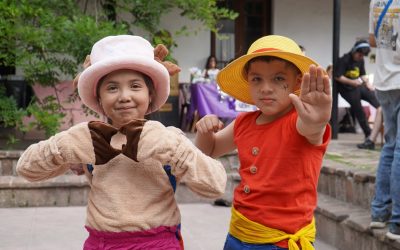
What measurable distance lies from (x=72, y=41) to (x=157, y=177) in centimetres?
511

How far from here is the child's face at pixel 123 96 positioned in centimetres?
224

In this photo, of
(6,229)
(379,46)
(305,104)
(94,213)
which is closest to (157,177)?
(94,213)

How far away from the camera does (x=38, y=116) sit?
6902 mm

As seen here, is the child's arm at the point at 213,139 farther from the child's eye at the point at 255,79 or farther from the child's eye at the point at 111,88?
the child's eye at the point at 111,88

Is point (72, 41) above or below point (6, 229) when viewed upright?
above

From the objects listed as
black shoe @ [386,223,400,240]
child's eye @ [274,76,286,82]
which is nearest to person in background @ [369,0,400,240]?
black shoe @ [386,223,400,240]

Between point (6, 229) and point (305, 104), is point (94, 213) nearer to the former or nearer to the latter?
point (305, 104)

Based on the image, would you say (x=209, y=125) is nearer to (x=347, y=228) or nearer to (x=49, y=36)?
(x=347, y=228)

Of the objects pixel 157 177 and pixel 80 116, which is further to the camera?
pixel 80 116

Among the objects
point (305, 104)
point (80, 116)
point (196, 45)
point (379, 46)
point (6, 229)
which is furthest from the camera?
point (196, 45)

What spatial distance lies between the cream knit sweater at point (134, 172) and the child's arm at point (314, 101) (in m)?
0.33

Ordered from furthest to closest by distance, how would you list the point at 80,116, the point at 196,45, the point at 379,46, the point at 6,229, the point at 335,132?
the point at 196,45 → the point at 335,132 → the point at 80,116 → the point at 6,229 → the point at 379,46

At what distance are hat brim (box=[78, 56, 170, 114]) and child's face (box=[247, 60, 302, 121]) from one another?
1.15 ft

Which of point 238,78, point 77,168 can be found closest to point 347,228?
point 238,78
